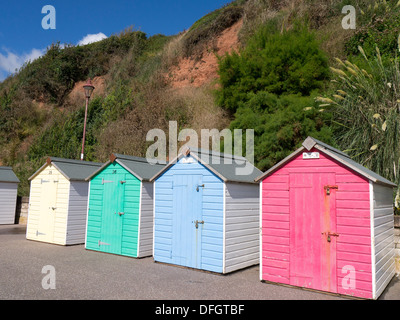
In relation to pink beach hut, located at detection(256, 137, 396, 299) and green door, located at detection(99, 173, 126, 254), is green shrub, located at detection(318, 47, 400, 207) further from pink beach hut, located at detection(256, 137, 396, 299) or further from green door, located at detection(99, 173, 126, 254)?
green door, located at detection(99, 173, 126, 254)

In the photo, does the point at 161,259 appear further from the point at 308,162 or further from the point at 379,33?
the point at 379,33

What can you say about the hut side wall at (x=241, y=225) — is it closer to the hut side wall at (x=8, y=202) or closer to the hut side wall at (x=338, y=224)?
the hut side wall at (x=338, y=224)

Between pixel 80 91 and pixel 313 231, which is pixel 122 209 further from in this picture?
pixel 80 91

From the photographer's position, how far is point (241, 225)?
804 centimetres

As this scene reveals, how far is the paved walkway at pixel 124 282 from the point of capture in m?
5.77

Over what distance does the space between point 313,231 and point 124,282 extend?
4089 mm

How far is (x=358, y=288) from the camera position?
5645 millimetres

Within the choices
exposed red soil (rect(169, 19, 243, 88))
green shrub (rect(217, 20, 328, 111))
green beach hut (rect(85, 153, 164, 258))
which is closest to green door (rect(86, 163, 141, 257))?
green beach hut (rect(85, 153, 164, 258))

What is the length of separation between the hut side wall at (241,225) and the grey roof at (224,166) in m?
0.21

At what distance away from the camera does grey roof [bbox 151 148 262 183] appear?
25.5 feet

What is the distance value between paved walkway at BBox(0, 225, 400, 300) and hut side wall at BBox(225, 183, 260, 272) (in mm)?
318

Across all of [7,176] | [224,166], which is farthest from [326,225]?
[7,176]

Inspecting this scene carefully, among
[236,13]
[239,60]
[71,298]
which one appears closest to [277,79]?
[239,60]

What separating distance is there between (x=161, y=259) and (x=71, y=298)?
129 inches
